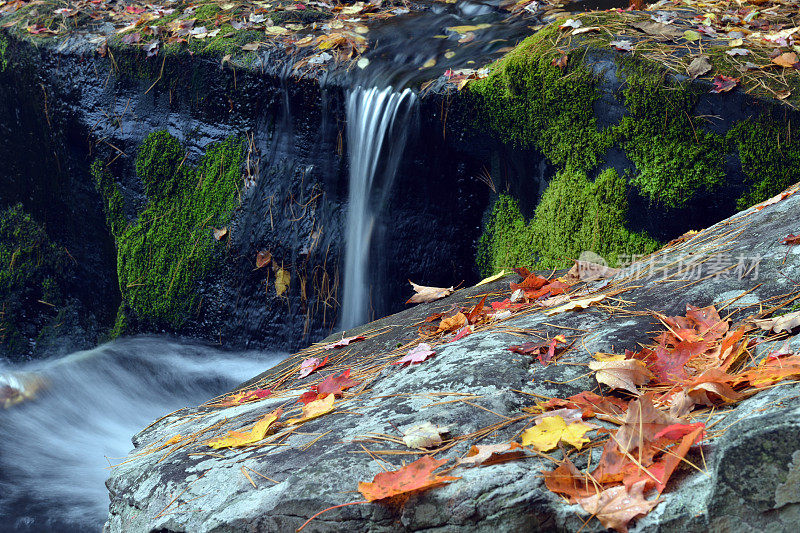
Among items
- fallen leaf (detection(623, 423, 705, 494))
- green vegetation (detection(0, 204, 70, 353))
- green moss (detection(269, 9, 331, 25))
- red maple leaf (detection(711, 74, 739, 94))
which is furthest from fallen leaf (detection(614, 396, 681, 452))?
green vegetation (detection(0, 204, 70, 353))

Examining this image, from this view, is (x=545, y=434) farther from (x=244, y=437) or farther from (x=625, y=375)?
(x=244, y=437)

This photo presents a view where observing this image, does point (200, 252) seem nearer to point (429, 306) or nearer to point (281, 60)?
point (281, 60)

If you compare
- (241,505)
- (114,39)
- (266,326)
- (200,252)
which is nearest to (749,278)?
(241,505)

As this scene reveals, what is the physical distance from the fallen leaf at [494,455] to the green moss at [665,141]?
92.3 inches

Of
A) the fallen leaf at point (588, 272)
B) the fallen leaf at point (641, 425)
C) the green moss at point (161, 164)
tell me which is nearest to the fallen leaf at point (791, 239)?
the fallen leaf at point (588, 272)

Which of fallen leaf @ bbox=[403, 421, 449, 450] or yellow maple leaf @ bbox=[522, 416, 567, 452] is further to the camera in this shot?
fallen leaf @ bbox=[403, 421, 449, 450]

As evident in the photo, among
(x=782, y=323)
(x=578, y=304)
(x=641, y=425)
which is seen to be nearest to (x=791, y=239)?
(x=782, y=323)

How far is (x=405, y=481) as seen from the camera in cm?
145

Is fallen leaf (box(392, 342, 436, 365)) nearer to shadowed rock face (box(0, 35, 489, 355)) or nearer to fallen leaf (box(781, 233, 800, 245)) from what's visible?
fallen leaf (box(781, 233, 800, 245))

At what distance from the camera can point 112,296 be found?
226 inches

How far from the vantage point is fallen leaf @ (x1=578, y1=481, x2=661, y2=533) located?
1.25 m

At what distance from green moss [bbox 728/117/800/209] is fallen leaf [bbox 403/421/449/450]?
95.0 inches

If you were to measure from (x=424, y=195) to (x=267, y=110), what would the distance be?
1462mm

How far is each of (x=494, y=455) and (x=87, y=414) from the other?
12.2 ft
